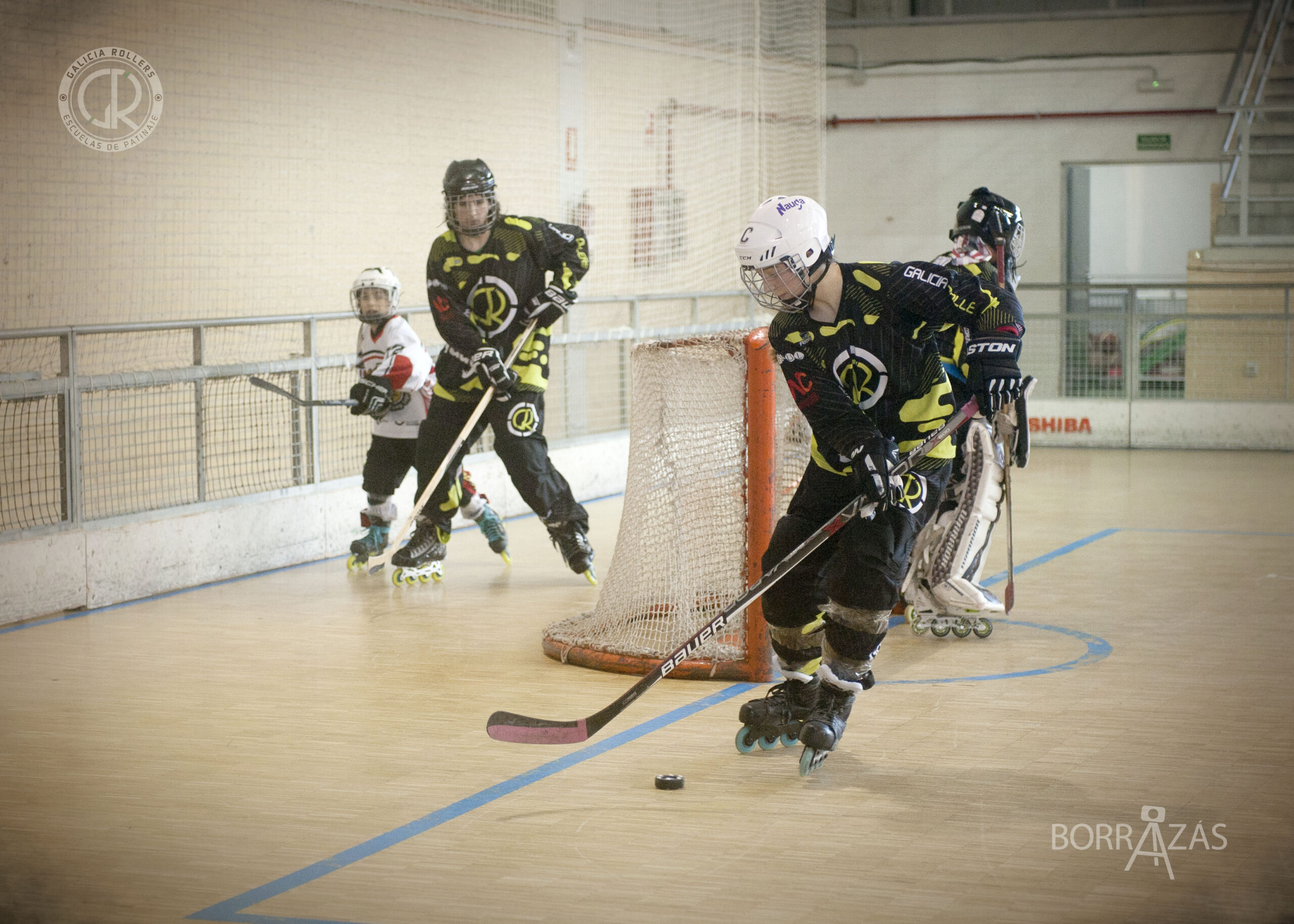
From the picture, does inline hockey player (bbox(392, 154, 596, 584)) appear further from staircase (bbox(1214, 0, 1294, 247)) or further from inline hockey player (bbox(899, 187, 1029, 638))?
staircase (bbox(1214, 0, 1294, 247))

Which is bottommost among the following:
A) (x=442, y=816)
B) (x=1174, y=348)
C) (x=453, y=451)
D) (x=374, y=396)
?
(x=442, y=816)

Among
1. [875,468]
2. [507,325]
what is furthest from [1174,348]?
[875,468]

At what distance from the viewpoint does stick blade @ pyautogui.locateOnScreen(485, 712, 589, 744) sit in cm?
413

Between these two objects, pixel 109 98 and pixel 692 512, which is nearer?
pixel 692 512

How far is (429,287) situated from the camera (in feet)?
22.7

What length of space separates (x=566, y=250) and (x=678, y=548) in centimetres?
197

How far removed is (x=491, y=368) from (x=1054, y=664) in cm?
266

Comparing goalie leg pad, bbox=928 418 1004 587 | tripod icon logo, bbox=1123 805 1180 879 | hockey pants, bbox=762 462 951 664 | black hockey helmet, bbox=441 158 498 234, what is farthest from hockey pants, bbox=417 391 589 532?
tripod icon logo, bbox=1123 805 1180 879

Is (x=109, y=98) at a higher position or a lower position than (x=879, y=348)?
higher

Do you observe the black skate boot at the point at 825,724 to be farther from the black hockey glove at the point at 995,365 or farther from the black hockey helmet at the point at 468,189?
the black hockey helmet at the point at 468,189

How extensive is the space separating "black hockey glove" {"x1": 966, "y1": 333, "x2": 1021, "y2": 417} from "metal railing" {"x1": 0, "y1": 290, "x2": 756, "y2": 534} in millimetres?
3893

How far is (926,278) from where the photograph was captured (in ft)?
13.4

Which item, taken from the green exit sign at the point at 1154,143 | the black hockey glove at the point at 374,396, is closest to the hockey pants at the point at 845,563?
the black hockey glove at the point at 374,396

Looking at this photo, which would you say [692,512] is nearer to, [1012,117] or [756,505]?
[756,505]
